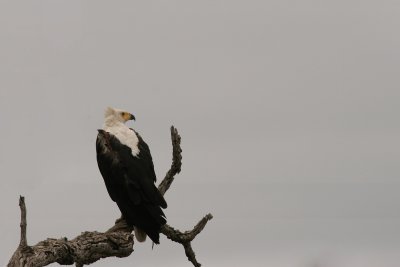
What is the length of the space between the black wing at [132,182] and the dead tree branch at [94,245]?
0.85ft

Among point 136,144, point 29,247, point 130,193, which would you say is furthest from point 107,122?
point 29,247

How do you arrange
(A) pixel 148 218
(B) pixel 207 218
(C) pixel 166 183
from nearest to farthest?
(B) pixel 207 218, (A) pixel 148 218, (C) pixel 166 183

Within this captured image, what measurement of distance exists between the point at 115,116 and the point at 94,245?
16.0ft

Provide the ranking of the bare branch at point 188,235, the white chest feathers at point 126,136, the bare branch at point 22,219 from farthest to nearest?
1. the white chest feathers at point 126,136
2. the bare branch at point 188,235
3. the bare branch at point 22,219

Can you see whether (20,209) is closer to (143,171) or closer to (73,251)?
(73,251)

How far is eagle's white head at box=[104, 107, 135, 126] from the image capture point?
14055mm

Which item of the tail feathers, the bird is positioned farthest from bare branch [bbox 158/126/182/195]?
the tail feathers

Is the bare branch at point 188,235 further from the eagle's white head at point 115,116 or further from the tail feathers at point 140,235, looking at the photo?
the eagle's white head at point 115,116

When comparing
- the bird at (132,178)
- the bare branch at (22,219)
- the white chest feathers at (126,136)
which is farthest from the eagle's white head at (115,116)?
the bare branch at (22,219)

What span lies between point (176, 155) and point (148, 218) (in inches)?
48.7

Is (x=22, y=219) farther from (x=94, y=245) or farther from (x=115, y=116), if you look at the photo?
(x=115, y=116)

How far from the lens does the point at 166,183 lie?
12836 millimetres

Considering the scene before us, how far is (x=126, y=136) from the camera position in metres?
13.2

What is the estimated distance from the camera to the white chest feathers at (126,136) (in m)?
12.9
